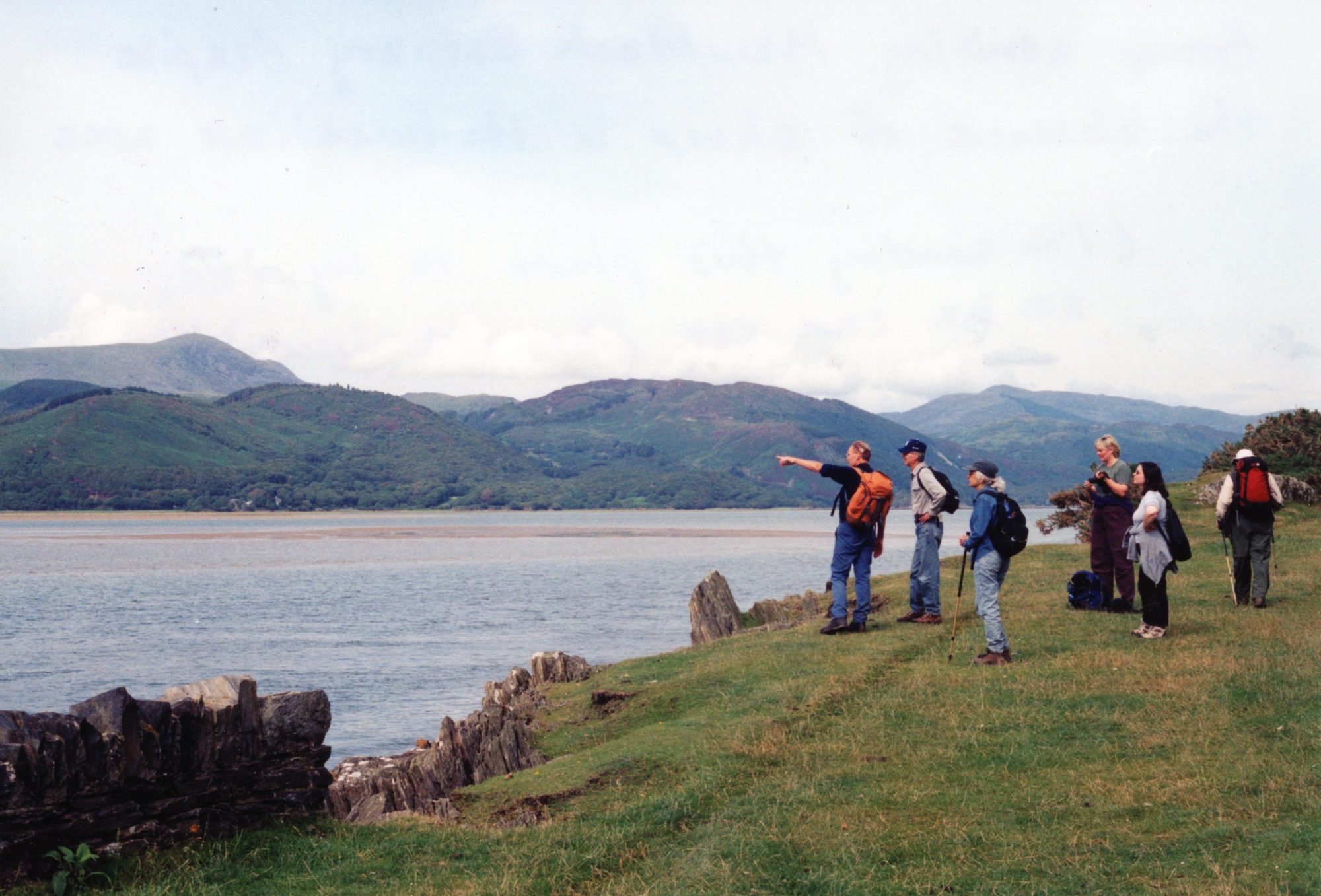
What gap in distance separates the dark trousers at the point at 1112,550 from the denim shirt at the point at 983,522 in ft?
15.2

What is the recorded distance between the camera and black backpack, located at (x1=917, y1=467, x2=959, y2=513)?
18219mm

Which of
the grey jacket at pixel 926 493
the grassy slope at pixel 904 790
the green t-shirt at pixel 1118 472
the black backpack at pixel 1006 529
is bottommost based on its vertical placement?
the grassy slope at pixel 904 790

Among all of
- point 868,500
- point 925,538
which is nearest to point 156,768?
point 868,500

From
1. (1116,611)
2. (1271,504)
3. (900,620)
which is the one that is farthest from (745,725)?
(1271,504)

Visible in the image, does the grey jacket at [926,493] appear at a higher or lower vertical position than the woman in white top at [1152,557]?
higher

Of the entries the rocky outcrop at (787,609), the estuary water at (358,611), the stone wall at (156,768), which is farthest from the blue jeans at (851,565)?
the stone wall at (156,768)

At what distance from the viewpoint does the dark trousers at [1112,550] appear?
62.4 feet

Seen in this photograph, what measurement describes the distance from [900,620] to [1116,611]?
12.8 ft

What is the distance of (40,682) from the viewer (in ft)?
116

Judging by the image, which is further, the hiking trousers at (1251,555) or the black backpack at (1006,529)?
the hiking trousers at (1251,555)

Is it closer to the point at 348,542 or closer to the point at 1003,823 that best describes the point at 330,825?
the point at 1003,823

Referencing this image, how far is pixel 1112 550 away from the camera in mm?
19312

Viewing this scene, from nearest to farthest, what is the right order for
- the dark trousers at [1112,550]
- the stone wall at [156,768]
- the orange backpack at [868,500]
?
the stone wall at [156,768]
the orange backpack at [868,500]
the dark trousers at [1112,550]

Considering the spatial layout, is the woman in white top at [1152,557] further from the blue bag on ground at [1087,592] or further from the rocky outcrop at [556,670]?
the rocky outcrop at [556,670]
